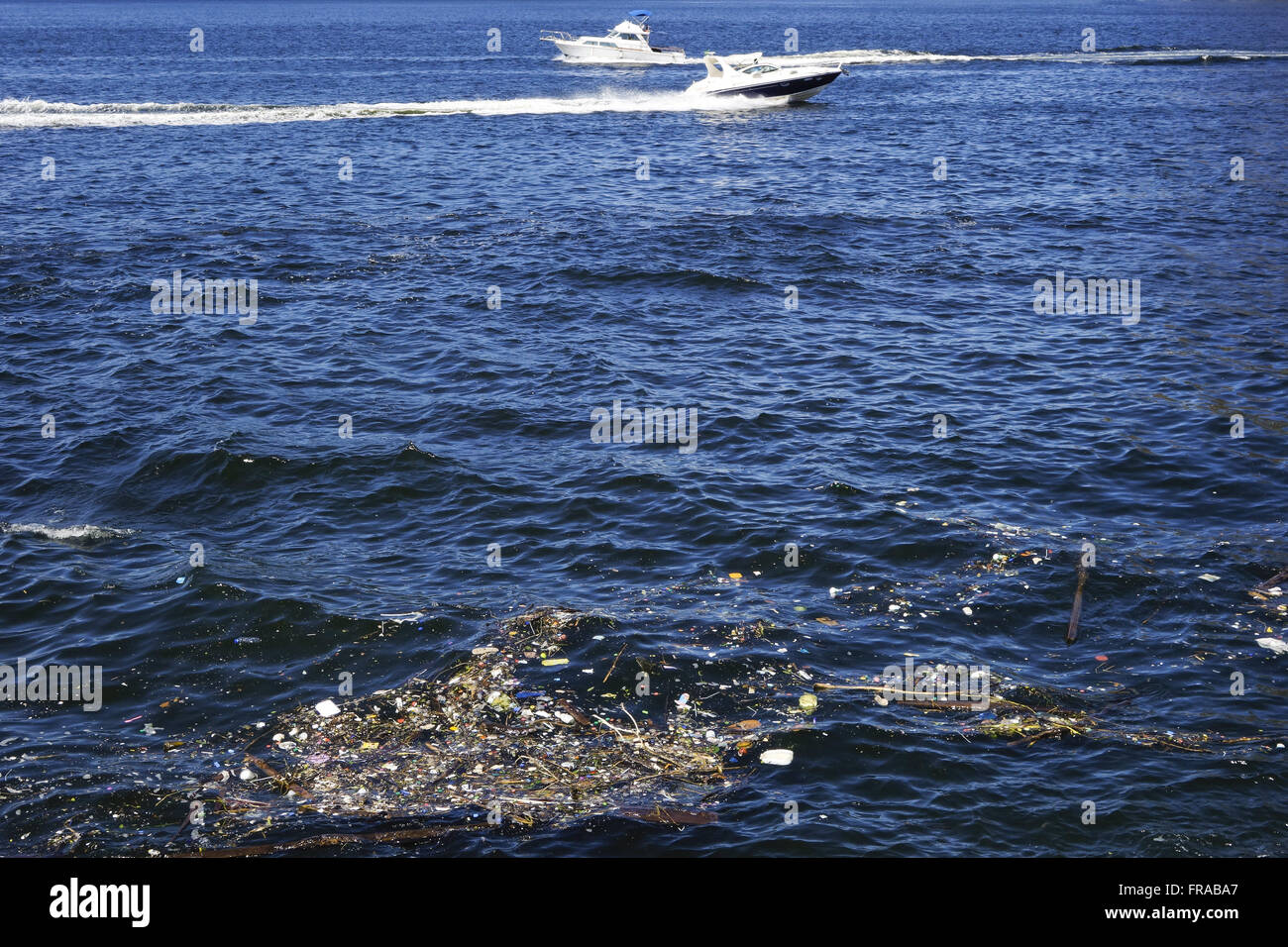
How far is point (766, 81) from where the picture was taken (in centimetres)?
6012

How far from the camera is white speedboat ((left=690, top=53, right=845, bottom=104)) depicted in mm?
60125

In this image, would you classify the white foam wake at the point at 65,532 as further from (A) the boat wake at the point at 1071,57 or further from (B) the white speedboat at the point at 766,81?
(A) the boat wake at the point at 1071,57

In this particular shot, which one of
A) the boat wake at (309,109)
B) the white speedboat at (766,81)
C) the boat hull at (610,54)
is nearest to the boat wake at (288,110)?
the boat wake at (309,109)

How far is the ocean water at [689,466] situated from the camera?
11.4 meters

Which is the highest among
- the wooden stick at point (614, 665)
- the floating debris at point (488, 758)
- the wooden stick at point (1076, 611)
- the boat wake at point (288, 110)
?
the boat wake at point (288, 110)

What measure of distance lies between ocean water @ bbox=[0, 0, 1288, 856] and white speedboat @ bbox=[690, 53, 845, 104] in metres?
17.3

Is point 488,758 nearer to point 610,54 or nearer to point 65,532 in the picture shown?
point 65,532

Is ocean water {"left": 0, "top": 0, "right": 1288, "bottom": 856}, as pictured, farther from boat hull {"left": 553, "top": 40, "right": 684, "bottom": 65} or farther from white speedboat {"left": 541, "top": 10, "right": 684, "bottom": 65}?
white speedboat {"left": 541, "top": 10, "right": 684, "bottom": 65}

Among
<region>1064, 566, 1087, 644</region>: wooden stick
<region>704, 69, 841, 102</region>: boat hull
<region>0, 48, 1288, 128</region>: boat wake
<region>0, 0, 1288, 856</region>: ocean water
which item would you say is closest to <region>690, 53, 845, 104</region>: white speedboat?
<region>704, 69, 841, 102</region>: boat hull

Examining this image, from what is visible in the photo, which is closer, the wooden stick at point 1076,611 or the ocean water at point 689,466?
the ocean water at point 689,466

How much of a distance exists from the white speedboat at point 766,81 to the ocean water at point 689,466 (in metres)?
17.3

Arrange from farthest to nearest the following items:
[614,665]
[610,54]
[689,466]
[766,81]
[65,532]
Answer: [610,54]
[766,81]
[689,466]
[65,532]
[614,665]

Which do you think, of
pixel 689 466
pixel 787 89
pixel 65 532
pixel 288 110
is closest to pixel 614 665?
pixel 689 466

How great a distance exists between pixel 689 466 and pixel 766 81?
1851 inches
